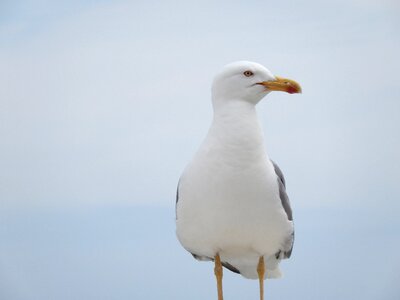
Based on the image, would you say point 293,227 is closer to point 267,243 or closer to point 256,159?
point 267,243

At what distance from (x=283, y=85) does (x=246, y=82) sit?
0.87ft

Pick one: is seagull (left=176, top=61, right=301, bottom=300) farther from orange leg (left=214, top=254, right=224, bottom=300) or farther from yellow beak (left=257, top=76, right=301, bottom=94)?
orange leg (left=214, top=254, right=224, bottom=300)

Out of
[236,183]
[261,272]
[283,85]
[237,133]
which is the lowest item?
[261,272]

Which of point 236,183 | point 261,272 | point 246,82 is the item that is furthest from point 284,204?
point 246,82

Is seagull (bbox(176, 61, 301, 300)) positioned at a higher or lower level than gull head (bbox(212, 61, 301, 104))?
lower

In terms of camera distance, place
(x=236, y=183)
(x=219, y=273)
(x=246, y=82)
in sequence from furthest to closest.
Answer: (x=219, y=273), (x=246, y=82), (x=236, y=183)

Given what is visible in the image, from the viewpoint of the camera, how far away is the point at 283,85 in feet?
18.5

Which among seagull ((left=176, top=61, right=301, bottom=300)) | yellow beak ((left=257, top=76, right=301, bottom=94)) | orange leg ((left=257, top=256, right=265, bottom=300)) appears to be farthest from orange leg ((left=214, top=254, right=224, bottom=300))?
yellow beak ((left=257, top=76, right=301, bottom=94))

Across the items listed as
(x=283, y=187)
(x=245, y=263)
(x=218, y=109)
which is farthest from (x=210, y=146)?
(x=245, y=263)

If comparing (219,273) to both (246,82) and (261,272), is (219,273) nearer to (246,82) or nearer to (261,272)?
(261,272)

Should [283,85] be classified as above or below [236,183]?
above

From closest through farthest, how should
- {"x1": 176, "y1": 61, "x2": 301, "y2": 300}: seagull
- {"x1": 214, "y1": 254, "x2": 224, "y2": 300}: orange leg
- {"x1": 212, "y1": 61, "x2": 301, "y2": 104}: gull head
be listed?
{"x1": 176, "y1": 61, "x2": 301, "y2": 300}: seagull
{"x1": 212, "y1": 61, "x2": 301, "y2": 104}: gull head
{"x1": 214, "y1": 254, "x2": 224, "y2": 300}: orange leg

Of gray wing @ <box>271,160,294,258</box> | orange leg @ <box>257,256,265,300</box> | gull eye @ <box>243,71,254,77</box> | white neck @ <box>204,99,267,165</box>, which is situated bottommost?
orange leg @ <box>257,256,265,300</box>

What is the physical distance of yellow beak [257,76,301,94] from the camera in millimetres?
5629
